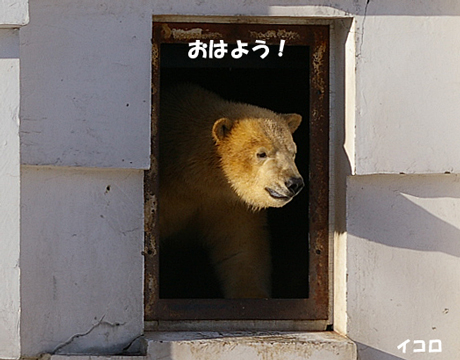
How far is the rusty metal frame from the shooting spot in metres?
4.48

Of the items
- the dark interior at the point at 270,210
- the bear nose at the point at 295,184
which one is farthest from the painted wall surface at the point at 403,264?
the dark interior at the point at 270,210

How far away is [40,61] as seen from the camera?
4.16 metres

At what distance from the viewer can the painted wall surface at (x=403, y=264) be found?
175 inches

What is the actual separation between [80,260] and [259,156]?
1.21m

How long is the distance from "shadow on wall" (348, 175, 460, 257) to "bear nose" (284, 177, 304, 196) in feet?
1.05

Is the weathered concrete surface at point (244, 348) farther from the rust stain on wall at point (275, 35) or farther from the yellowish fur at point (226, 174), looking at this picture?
the rust stain on wall at point (275, 35)

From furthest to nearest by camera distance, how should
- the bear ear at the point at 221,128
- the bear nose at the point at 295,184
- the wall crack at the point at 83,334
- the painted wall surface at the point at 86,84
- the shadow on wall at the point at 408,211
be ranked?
the bear ear at the point at 221,128 < the bear nose at the point at 295,184 < the shadow on wall at the point at 408,211 < the wall crack at the point at 83,334 < the painted wall surface at the point at 86,84

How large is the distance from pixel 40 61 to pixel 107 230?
82 centimetres

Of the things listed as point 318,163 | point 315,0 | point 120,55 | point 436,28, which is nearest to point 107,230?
point 120,55

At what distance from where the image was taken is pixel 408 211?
14.7 feet

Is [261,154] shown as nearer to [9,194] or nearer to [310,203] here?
[310,203]

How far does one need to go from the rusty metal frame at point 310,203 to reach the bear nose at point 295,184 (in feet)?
0.21

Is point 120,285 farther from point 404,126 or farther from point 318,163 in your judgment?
point 404,126

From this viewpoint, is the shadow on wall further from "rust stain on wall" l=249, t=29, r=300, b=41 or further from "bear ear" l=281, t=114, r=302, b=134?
"bear ear" l=281, t=114, r=302, b=134
